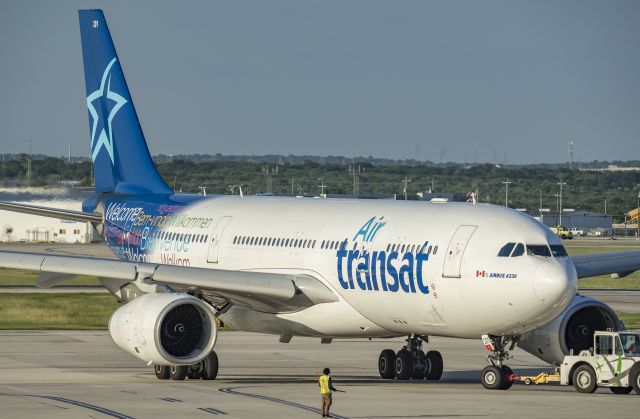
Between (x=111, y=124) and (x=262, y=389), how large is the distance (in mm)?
18735

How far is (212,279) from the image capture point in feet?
123

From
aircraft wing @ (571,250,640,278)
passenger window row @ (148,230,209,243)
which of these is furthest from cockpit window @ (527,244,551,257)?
passenger window row @ (148,230,209,243)

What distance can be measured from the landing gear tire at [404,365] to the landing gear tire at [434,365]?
0.55m

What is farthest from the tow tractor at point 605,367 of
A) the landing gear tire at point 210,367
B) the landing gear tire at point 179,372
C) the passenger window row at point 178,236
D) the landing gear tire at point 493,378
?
the passenger window row at point 178,236

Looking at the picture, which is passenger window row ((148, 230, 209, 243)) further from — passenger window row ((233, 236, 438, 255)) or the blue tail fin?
the blue tail fin

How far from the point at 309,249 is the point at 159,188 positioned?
1308 cm

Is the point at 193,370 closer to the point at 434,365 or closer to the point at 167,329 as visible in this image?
the point at 167,329

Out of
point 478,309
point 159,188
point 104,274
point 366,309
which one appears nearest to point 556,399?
point 478,309

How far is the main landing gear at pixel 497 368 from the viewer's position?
114 feet

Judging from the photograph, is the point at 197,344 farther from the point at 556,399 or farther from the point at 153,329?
the point at 556,399

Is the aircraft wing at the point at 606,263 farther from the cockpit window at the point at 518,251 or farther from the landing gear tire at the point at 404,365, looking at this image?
the cockpit window at the point at 518,251

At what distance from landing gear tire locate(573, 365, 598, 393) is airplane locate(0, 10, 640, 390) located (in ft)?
5.74

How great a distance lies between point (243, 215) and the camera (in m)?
43.8

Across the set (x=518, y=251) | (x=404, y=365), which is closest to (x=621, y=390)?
(x=518, y=251)
